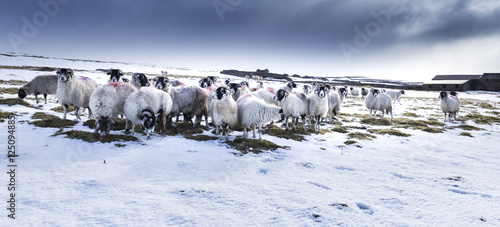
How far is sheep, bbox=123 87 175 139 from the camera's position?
27.6 feet

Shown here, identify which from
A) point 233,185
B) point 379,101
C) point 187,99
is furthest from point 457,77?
point 233,185

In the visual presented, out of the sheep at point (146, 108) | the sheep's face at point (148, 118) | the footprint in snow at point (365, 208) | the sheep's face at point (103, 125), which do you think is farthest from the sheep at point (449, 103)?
the sheep's face at point (103, 125)

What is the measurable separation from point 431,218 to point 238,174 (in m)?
3.93

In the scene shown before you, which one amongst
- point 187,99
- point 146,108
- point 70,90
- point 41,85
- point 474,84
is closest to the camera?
point 146,108

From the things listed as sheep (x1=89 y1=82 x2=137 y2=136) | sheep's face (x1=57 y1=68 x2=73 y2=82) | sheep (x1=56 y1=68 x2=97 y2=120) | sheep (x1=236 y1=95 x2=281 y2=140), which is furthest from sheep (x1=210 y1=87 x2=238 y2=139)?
sheep's face (x1=57 y1=68 x2=73 y2=82)

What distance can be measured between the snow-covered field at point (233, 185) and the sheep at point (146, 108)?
633 mm

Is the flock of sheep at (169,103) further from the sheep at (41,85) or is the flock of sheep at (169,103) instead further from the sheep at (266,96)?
the sheep at (41,85)

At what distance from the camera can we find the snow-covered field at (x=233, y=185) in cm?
393

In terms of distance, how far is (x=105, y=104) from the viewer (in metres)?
8.30

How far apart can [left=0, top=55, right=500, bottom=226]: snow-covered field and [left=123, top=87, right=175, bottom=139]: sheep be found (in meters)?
0.63

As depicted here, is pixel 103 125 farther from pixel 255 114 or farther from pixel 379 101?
pixel 379 101

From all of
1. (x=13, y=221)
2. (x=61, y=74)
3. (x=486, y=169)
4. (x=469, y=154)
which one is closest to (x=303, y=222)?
(x=13, y=221)

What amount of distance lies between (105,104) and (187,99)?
3.56 metres

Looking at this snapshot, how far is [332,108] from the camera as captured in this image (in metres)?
16.9
